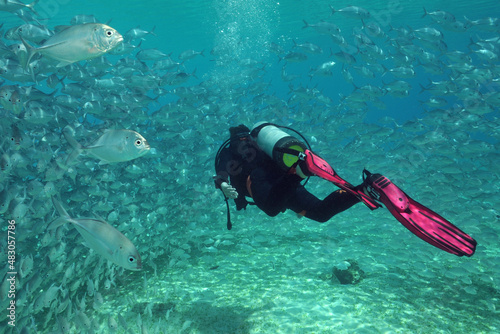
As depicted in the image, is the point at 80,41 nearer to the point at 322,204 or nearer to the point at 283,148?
the point at 283,148

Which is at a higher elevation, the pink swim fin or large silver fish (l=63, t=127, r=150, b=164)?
the pink swim fin

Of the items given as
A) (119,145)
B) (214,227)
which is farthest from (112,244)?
(214,227)

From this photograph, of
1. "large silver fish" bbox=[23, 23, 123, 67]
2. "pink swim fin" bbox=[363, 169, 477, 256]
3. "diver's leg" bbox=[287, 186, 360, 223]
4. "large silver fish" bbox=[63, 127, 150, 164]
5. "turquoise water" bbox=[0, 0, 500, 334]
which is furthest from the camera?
"turquoise water" bbox=[0, 0, 500, 334]

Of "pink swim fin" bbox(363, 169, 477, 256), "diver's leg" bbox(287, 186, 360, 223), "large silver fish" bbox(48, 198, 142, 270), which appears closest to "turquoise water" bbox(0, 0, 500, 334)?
"large silver fish" bbox(48, 198, 142, 270)

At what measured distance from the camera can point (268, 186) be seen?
3.79 m

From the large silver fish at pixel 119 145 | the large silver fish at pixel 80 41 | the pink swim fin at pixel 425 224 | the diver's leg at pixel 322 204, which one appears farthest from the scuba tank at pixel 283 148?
the large silver fish at pixel 80 41

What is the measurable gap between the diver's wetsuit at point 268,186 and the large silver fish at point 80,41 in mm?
2035

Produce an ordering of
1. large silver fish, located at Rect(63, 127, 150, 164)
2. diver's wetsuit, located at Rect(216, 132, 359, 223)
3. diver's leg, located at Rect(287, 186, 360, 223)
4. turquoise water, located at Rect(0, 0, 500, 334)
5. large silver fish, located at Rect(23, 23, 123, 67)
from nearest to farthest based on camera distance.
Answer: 1. large silver fish, located at Rect(23, 23, 123, 67)
2. large silver fish, located at Rect(63, 127, 150, 164)
3. diver's wetsuit, located at Rect(216, 132, 359, 223)
4. diver's leg, located at Rect(287, 186, 360, 223)
5. turquoise water, located at Rect(0, 0, 500, 334)

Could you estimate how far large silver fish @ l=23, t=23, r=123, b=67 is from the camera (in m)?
3.34

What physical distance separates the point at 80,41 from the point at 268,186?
2739mm

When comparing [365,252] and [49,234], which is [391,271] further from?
[49,234]

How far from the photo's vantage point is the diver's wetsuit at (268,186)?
3.81 meters

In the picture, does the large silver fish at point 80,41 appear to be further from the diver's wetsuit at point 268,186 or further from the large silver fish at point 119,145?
the diver's wetsuit at point 268,186

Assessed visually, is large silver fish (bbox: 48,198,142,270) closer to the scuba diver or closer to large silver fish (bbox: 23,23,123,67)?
the scuba diver
